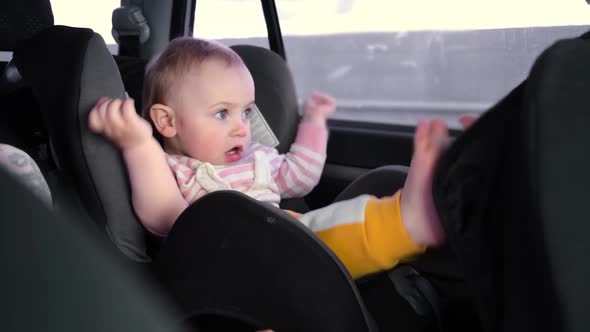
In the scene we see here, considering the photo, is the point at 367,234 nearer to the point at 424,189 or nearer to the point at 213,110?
the point at 424,189

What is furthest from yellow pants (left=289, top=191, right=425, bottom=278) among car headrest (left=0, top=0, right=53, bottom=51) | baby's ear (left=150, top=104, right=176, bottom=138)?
car headrest (left=0, top=0, right=53, bottom=51)

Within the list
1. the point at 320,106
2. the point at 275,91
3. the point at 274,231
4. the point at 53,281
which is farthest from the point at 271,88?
the point at 53,281

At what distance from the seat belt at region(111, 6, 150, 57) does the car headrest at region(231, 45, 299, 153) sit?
2.28ft

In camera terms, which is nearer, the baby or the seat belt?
the baby

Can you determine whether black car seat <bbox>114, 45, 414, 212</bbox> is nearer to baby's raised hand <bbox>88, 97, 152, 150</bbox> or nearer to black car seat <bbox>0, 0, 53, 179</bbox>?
black car seat <bbox>0, 0, 53, 179</bbox>

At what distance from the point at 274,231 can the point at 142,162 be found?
15.6 inches

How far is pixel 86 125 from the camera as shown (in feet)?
4.10

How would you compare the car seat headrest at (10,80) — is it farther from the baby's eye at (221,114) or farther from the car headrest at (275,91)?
the baby's eye at (221,114)

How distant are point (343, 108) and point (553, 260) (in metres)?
2.05

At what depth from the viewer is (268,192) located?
4.98 feet

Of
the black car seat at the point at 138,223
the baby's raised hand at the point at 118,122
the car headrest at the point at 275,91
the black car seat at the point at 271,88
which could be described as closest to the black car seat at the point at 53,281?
the black car seat at the point at 138,223

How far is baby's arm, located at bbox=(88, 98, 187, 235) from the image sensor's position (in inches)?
48.4

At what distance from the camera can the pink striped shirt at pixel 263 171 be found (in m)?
1.41

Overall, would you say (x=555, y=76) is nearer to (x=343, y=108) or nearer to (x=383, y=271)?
(x=383, y=271)
